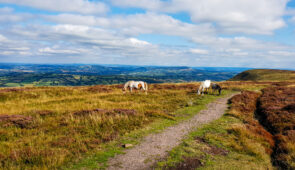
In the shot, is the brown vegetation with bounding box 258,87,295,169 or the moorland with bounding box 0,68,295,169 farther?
the brown vegetation with bounding box 258,87,295,169

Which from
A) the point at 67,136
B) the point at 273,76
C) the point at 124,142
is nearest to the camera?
the point at 124,142

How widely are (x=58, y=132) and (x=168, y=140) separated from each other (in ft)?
21.8

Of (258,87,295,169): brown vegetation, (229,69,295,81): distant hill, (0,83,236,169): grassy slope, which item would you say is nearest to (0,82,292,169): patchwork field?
(0,83,236,169): grassy slope

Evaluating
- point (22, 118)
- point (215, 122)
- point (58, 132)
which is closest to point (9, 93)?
A: point (22, 118)

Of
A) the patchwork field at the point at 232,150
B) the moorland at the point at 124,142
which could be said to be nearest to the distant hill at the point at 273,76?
the moorland at the point at 124,142

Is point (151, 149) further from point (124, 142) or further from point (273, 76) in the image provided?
point (273, 76)

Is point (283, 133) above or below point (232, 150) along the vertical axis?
above

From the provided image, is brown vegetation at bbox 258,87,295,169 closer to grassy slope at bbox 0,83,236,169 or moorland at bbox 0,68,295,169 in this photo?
moorland at bbox 0,68,295,169

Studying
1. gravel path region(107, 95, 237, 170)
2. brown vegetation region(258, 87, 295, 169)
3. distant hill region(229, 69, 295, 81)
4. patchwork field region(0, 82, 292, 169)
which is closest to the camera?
gravel path region(107, 95, 237, 170)

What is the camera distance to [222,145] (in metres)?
8.96

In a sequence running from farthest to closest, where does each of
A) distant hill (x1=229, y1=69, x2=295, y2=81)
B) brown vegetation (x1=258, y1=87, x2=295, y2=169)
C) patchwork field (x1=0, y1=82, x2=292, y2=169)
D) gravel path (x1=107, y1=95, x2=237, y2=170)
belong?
distant hill (x1=229, y1=69, x2=295, y2=81)
brown vegetation (x1=258, y1=87, x2=295, y2=169)
patchwork field (x1=0, y1=82, x2=292, y2=169)
gravel path (x1=107, y1=95, x2=237, y2=170)

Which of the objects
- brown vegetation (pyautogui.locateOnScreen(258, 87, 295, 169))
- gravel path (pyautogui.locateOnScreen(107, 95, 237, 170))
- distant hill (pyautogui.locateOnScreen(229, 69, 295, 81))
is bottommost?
gravel path (pyautogui.locateOnScreen(107, 95, 237, 170))

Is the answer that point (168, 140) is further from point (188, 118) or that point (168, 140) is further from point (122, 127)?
point (188, 118)

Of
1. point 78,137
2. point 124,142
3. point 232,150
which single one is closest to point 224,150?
point 232,150
